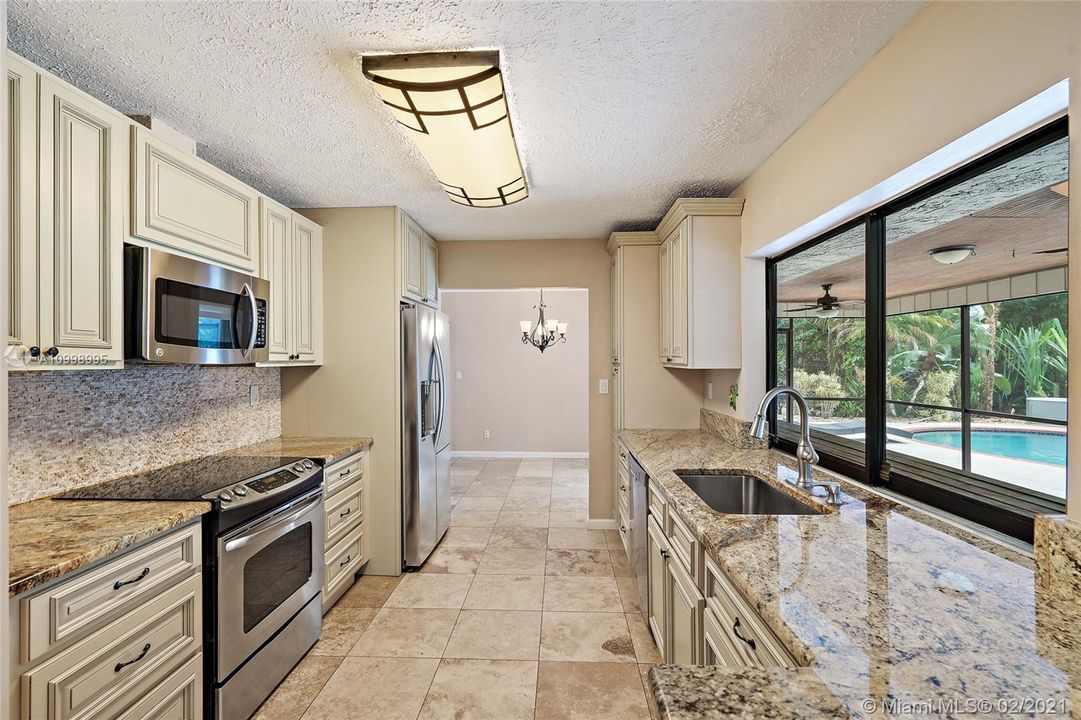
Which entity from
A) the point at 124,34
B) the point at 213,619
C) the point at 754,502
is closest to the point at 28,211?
the point at 124,34

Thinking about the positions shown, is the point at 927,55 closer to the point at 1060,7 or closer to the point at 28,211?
the point at 1060,7

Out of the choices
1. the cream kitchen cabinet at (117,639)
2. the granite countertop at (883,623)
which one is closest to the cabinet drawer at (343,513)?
the cream kitchen cabinet at (117,639)

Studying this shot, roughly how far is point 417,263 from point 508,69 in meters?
2.02

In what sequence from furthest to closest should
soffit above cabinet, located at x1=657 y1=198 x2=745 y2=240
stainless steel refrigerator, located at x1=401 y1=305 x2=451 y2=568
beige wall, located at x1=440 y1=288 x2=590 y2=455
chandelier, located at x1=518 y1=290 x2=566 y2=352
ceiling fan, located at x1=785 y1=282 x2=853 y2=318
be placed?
beige wall, located at x1=440 y1=288 x2=590 y2=455, chandelier, located at x1=518 y1=290 x2=566 y2=352, stainless steel refrigerator, located at x1=401 y1=305 x2=451 y2=568, soffit above cabinet, located at x1=657 y1=198 x2=745 y2=240, ceiling fan, located at x1=785 y1=282 x2=853 y2=318

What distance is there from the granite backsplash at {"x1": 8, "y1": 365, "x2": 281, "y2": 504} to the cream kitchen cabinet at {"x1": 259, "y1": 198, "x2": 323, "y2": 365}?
0.37m

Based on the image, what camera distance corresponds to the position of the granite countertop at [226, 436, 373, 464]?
262 cm

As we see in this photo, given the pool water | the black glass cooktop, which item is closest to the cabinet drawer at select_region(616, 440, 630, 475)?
the pool water

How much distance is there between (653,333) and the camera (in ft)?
12.0

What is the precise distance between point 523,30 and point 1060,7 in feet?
4.09

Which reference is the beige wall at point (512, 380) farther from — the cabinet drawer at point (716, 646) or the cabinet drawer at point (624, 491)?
the cabinet drawer at point (716, 646)

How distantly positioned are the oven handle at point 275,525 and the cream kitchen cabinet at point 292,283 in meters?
0.80

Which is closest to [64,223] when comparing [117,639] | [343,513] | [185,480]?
[185,480]

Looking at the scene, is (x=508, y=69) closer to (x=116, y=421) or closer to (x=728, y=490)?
(x=728, y=490)

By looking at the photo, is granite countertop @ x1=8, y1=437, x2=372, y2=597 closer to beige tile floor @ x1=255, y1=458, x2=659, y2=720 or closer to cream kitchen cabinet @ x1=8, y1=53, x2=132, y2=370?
cream kitchen cabinet @ x1=8, y1=53, x2=132, y2=370
